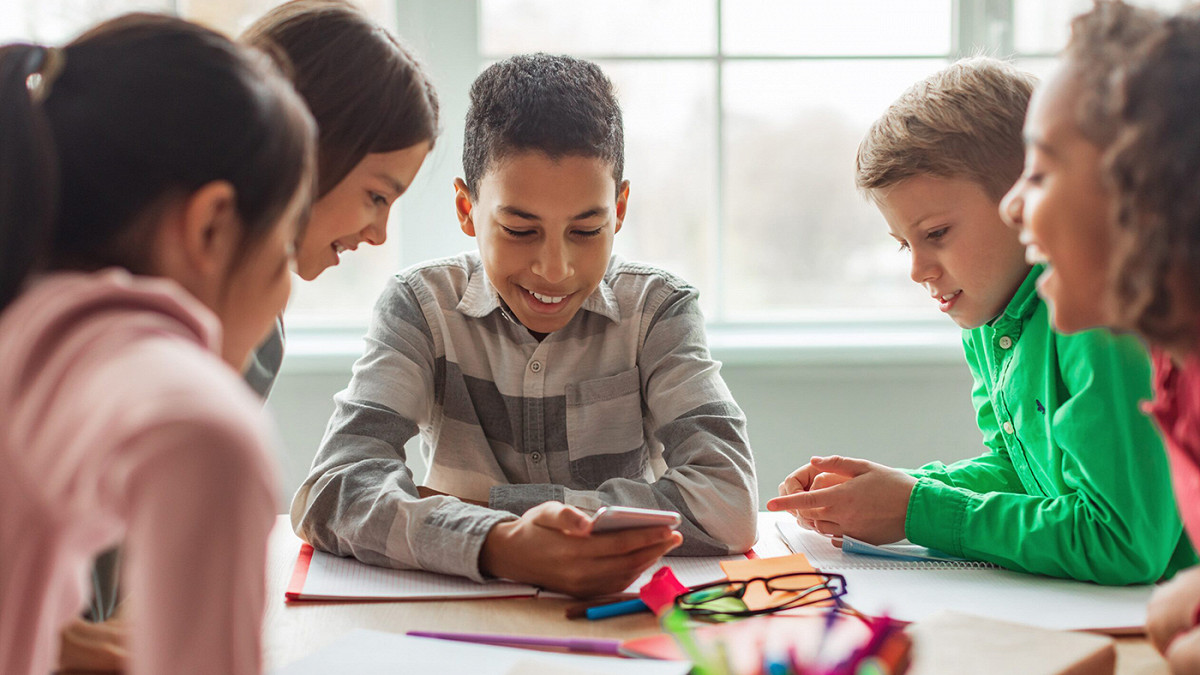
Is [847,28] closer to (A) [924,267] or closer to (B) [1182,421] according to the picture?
(A) [924,267]

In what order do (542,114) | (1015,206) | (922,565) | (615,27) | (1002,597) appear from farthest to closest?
(615,27)
(542,114)
(922,565)
(1002,597)
(1015,206)

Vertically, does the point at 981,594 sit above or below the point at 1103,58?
below

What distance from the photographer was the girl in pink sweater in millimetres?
438

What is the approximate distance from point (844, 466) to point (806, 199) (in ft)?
4.30

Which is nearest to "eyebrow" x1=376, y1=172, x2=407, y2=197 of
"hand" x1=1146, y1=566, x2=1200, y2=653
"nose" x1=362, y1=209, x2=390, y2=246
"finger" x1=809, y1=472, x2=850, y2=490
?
"nose" x1=362, y1=209, x2=390, y2=246

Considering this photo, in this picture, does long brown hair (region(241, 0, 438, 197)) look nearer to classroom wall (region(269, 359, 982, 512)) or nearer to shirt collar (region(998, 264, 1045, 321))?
shirt collar (region(998, 264, 1045, 321))

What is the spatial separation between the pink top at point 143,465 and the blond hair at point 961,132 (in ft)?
2.99

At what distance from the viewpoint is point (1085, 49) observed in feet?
2.54

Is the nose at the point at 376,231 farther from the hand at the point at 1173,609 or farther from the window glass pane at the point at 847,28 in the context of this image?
the window glass pane at the point at 847,28

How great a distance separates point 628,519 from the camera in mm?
972

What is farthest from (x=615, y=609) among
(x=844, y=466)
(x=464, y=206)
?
(x=464, y=206)

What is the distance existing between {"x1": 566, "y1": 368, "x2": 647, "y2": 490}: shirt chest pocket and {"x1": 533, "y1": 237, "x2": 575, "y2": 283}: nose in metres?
0.18

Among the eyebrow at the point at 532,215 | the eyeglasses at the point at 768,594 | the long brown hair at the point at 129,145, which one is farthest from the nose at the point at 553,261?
the long brown hair at the point at 129,145

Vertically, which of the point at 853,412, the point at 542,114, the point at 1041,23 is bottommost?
the point at 853,412
